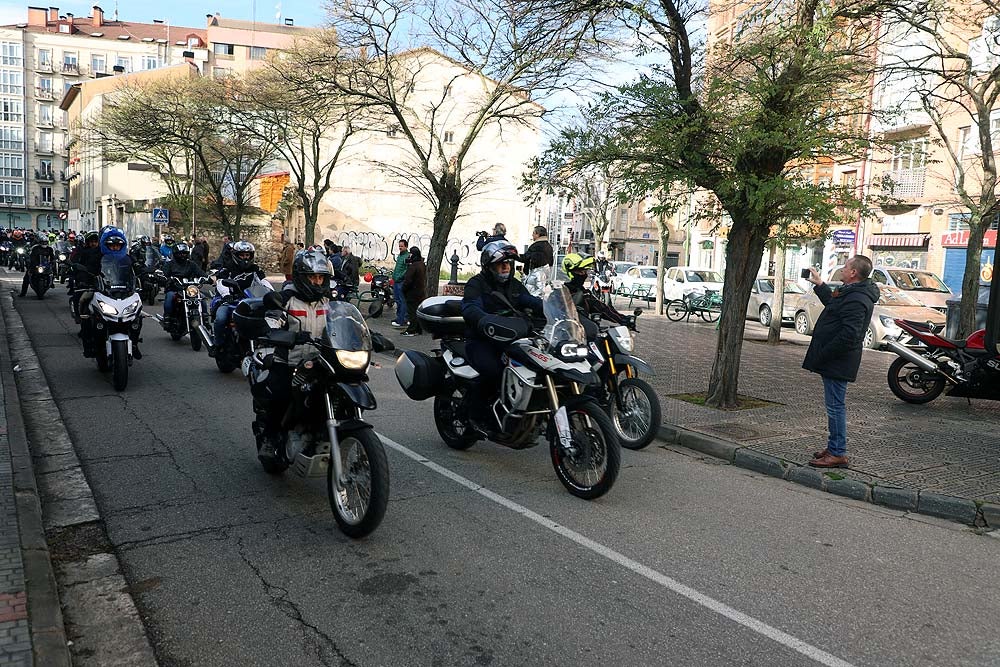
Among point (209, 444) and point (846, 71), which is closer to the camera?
point (209, 444)

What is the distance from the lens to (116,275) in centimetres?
991

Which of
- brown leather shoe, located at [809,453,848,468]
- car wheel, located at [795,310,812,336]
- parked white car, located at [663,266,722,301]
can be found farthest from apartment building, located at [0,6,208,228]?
brown leather shoe, located at [809,453,848,468]

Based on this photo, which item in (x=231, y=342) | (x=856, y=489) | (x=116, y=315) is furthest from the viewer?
(x=231, y=342)

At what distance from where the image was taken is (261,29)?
78.4 m

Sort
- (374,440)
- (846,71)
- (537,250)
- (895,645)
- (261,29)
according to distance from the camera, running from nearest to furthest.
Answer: (895,645) < (374,440) < (846,71) < (537,250) < (261,29)

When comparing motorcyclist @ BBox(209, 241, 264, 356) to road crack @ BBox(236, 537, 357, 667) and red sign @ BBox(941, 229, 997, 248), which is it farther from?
red sign @ BBox(941, 229, 997, 248)

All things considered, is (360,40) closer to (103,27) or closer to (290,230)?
(290,230)

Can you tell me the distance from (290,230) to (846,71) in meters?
40.4

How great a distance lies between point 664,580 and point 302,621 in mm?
1904

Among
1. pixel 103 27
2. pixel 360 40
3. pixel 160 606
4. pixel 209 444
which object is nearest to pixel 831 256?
pixel 360 40

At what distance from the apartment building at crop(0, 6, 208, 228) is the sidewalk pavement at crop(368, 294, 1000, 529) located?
87.2 m

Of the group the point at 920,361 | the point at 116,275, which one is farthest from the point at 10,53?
the point at 920,361

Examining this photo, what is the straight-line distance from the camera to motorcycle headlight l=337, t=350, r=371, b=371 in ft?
16.2

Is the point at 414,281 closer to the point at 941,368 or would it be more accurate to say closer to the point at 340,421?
the point at 941,368
